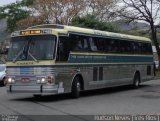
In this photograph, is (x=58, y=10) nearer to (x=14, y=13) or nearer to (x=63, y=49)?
(x=14, y=13)

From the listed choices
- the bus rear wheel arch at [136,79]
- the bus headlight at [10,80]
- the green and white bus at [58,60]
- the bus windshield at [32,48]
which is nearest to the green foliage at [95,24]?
the bus rear wheel arch at [136,79]

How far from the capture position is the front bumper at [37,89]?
58.7ft

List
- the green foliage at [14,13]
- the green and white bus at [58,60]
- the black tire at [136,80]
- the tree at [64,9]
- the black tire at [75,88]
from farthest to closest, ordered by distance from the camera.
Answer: the green foliage at [14,13]
the tree at [64,9]
the black tire at [136,80]
the black tire at [75,88]
the green and white bus at [58,60]

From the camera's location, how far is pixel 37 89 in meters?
18.0

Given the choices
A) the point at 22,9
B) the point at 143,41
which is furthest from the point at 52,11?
the point at 143,41

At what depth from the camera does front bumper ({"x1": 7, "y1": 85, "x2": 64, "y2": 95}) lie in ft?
58.7

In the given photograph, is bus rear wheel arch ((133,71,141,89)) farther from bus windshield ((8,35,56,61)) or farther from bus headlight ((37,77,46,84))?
bus headlight ((37,77,46,84))

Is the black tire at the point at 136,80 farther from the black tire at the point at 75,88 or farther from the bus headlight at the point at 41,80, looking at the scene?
the bus headlight at the point at 41,80

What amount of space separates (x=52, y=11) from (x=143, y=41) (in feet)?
111

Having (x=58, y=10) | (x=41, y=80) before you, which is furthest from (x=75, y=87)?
(x=58, y=10)

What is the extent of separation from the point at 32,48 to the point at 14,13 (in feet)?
190

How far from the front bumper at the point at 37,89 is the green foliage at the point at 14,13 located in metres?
54.0

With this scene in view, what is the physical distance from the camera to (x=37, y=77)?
710 inches

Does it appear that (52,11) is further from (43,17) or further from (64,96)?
(64,96)
